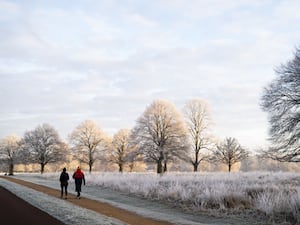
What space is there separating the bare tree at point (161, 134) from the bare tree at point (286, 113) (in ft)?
84.0

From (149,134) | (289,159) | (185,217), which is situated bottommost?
(185,217)

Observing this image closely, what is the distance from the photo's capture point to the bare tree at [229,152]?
2766 inches

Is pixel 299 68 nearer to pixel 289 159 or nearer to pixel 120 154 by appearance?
pixel 289 159

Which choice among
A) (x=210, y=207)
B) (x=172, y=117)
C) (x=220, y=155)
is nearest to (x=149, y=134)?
(x=172, y=117)

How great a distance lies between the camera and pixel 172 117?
6200 cm

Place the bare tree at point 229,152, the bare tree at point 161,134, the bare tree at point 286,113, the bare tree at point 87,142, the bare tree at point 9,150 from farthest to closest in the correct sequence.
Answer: the bare tree at point 9,150 → the bare tree at point 87,142 → the bare tree at point 229,152 → the bare tree at point 161,134 → the bare tree at point 286,113

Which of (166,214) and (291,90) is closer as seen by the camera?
(166,214)

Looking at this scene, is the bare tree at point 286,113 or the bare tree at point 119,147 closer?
the bare tree at point 286,113

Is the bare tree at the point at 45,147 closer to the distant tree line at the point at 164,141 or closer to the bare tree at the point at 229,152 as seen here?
the distant tree line at the point at 164,141

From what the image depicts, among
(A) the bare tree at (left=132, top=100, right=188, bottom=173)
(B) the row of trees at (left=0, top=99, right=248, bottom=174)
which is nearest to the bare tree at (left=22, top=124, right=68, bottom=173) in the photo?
(B) the row of trees at (left=0, top=99, right=248, bottom=174)

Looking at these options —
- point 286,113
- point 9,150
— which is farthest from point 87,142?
point 286,113

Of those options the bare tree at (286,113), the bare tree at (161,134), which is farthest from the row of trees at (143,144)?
the bare tree at (286,113)

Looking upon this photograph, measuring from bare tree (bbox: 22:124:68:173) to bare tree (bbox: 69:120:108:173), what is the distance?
113 inches

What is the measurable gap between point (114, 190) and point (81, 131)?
59.3m
